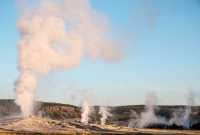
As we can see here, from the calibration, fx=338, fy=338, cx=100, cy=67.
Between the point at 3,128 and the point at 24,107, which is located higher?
the point at 24,107

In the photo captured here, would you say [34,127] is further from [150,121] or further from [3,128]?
[150,121]

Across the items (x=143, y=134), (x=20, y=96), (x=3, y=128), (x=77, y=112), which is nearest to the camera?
(x=143, y=134)

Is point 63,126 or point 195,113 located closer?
point 63,126

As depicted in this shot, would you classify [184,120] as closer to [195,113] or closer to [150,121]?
[150,121]

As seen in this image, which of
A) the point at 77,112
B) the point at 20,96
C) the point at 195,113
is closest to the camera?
the point at 20,96

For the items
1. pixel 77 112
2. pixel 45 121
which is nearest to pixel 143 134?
pixel 45 121

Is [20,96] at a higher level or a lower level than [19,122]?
higher

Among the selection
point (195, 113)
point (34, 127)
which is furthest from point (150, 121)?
point (34, 127)

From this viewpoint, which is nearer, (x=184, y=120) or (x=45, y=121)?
(x=45, y=121)

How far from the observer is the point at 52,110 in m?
144

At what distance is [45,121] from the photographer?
66000mm

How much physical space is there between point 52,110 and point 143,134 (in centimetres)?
9597

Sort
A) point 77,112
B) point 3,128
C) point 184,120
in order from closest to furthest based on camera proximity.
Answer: point 3,128 → point 184,120 → point 77,112

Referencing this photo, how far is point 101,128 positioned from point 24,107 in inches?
867
